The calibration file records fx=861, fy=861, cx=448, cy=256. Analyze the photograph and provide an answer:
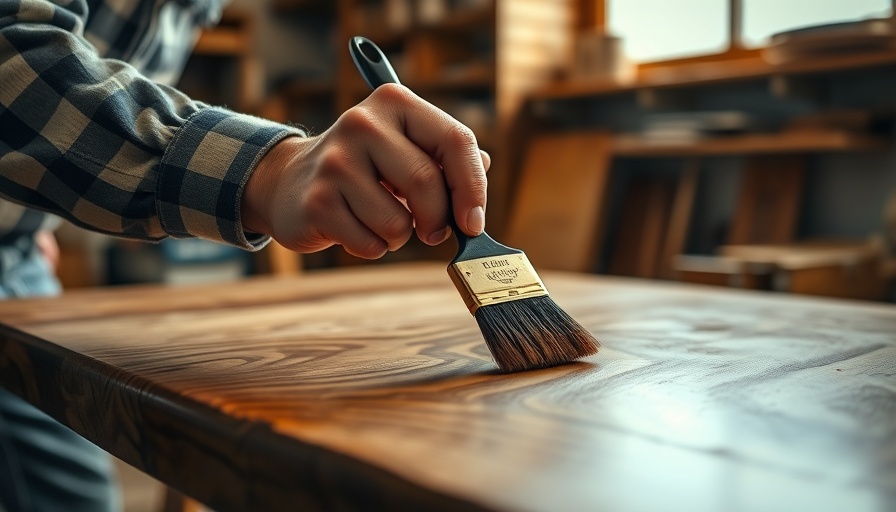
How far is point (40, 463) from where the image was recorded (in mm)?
1220

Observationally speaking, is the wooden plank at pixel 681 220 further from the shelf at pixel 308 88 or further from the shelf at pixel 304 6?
the shelf at pixel 304 6

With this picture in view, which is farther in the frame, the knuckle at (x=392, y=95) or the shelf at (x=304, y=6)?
the shelf at (x=304, y=6)

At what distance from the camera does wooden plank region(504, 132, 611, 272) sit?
2.50 meters

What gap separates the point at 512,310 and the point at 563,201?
1986mm

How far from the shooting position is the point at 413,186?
0.60 metres

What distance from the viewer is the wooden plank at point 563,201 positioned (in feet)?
8.21

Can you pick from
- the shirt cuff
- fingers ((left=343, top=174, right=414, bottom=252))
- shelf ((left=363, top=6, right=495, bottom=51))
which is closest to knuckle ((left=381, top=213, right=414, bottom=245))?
fingers ((left=343, top=174, right=414, bottom=252))

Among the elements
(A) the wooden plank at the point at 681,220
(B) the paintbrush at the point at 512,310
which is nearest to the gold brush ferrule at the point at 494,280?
(B) the paintbrush at the point at 512,310

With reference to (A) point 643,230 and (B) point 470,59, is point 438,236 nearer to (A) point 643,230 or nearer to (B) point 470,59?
(A) point 643,230

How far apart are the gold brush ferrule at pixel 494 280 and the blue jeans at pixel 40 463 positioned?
0.84m

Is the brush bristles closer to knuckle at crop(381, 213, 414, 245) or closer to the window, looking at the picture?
knuckle at crop(381, 213, 414, 245)

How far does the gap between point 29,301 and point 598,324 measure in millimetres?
704

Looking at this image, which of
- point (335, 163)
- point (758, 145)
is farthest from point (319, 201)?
point (758, 145)

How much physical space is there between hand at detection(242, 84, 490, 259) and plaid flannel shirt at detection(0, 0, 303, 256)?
0.12 ft
